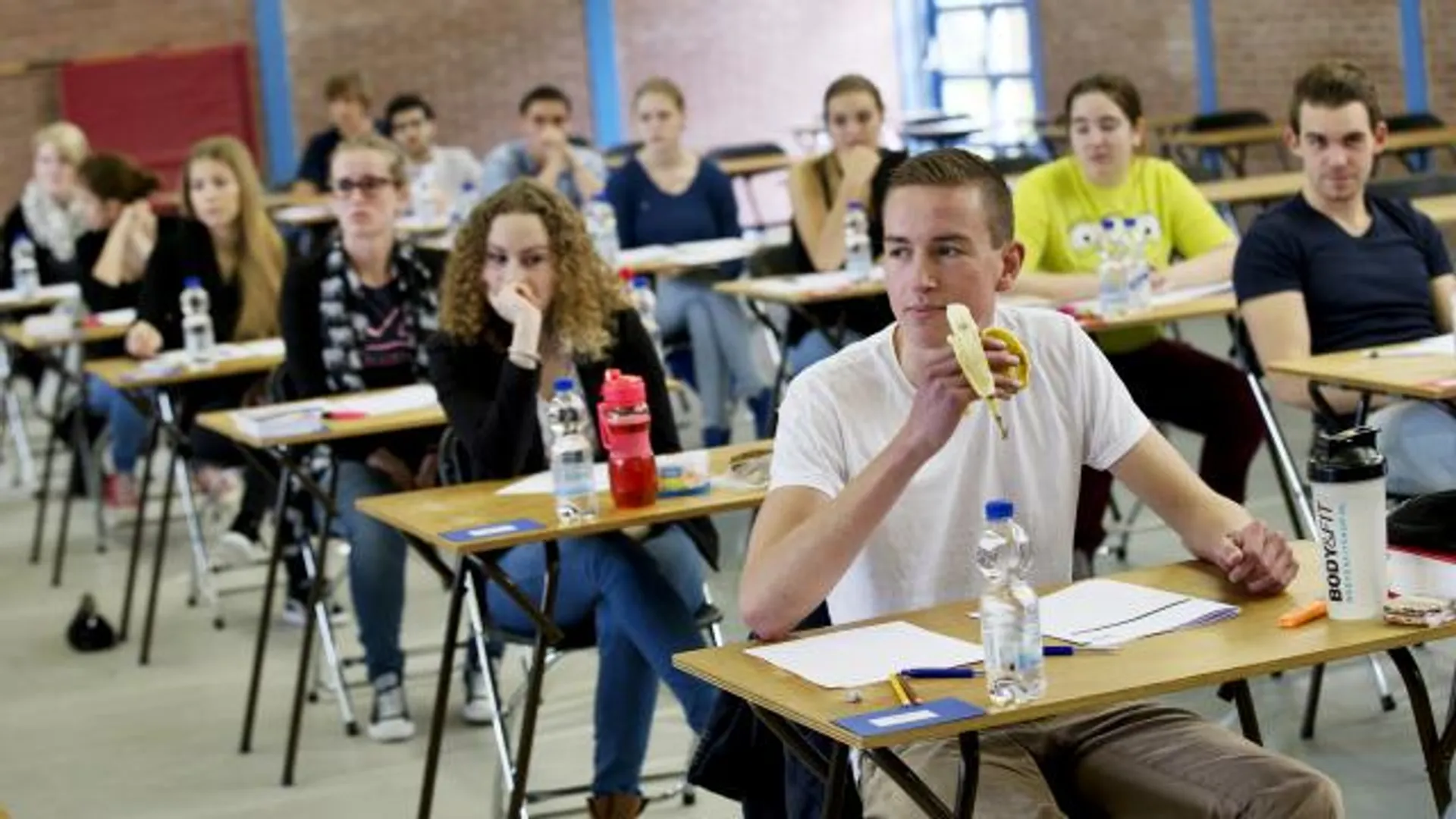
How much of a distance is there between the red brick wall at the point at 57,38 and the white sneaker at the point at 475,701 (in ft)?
32.4

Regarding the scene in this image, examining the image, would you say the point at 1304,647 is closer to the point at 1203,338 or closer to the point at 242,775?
the point at 242,775

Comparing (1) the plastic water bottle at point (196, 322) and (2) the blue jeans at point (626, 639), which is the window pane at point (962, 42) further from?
(2) the blue jeans at point (626, 639)

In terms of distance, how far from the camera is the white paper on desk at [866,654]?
2895 mm

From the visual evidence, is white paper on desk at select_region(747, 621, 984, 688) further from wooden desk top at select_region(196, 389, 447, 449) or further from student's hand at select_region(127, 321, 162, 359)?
student's hand at select_region(127, 321, 162, 359)

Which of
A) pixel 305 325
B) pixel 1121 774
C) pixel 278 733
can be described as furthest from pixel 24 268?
pixel 1121 774

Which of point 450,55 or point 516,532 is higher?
point 450,55

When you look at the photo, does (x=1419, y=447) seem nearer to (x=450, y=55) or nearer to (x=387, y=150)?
(x=387, y=150)

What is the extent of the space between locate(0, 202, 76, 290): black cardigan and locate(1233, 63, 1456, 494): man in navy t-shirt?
580 centimetres

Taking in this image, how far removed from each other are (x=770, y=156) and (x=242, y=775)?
9.24m

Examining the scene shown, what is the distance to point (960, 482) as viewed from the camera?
326 cm

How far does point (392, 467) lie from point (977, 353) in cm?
293

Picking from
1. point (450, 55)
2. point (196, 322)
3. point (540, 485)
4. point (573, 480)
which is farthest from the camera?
point (450, 55)

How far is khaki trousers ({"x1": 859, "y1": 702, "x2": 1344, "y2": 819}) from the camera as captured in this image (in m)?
2.87

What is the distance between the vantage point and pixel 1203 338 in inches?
412
